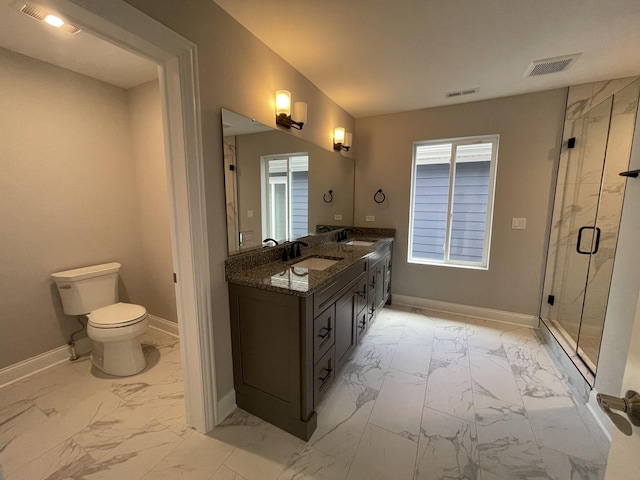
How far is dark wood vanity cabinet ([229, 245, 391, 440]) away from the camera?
1497 mm

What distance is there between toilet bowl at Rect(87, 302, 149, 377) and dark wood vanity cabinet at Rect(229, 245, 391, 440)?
95 centimetres

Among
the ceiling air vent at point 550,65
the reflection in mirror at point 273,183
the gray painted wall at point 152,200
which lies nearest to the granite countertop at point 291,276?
the reflection in mirror at point 273,183

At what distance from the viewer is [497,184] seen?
290 cm

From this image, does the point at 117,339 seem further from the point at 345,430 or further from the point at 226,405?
the point at 345,430

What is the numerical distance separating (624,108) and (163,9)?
323 centimetres

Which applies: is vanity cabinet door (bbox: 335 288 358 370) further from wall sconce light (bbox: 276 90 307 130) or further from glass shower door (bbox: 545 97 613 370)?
glass shower door (bbox: 545 97 613 370)

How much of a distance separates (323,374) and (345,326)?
392 millimetres

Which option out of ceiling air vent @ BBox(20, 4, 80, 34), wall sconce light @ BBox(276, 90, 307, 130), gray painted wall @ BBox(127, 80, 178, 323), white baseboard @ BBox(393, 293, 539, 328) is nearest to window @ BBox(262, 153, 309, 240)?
wall sconce light @ BBox(276, 90, 307, 130)

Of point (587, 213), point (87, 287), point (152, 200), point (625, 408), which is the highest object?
point (152, 200)

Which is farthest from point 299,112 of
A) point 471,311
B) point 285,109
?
point 471,311

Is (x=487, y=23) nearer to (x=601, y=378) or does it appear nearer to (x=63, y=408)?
(x=601, y=378)

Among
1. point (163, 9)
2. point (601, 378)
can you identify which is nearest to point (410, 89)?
point (163, 9)

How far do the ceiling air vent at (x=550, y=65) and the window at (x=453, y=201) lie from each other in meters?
0.72

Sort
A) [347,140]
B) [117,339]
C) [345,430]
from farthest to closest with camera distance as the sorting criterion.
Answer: [347,140] → [117,339] → [345,430]
